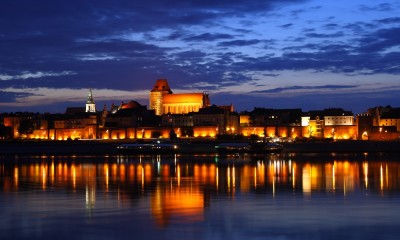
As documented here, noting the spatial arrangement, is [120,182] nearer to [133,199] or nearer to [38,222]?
A: [133,199]

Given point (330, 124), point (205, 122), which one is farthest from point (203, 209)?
point (330, 124)

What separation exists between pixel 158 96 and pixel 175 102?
7036 millimetres

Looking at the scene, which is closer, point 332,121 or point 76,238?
point 76,238

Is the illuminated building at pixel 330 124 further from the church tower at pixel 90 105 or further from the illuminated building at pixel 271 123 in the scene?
the church tower at pixel 90 105

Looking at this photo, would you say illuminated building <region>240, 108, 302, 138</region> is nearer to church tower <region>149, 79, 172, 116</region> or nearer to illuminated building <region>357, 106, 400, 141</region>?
illuminated building <region>357, 106, 400, 141</region>

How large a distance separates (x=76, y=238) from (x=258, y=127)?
355 ft

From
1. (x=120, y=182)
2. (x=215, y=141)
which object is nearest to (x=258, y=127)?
(x=215, y=141)

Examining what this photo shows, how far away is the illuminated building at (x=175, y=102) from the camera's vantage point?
452 ft

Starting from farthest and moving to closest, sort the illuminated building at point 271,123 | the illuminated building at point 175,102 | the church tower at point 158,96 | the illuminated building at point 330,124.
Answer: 1. the church tower at point 158,96
2. the illuminated building at point 175,102
3. the illuminated building at point 271,123
4. the illuminated building at point 330,124

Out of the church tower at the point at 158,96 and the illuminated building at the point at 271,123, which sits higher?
the church tower at the point at 158,96

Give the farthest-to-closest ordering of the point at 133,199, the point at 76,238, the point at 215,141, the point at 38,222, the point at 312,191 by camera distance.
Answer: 1. the point at 215,141
2. the point at 312,191
3. the point at 133,199
4. the point at 38,222
5. the point at 76,238

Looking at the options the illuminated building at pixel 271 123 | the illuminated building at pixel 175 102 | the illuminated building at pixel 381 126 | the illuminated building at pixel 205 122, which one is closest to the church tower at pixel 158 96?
the illuminated building at pixel 175 102

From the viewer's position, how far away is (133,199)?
19656 millimetres

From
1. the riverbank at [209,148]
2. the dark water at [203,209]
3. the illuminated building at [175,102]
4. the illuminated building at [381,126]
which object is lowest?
the dark water at [203,209]
